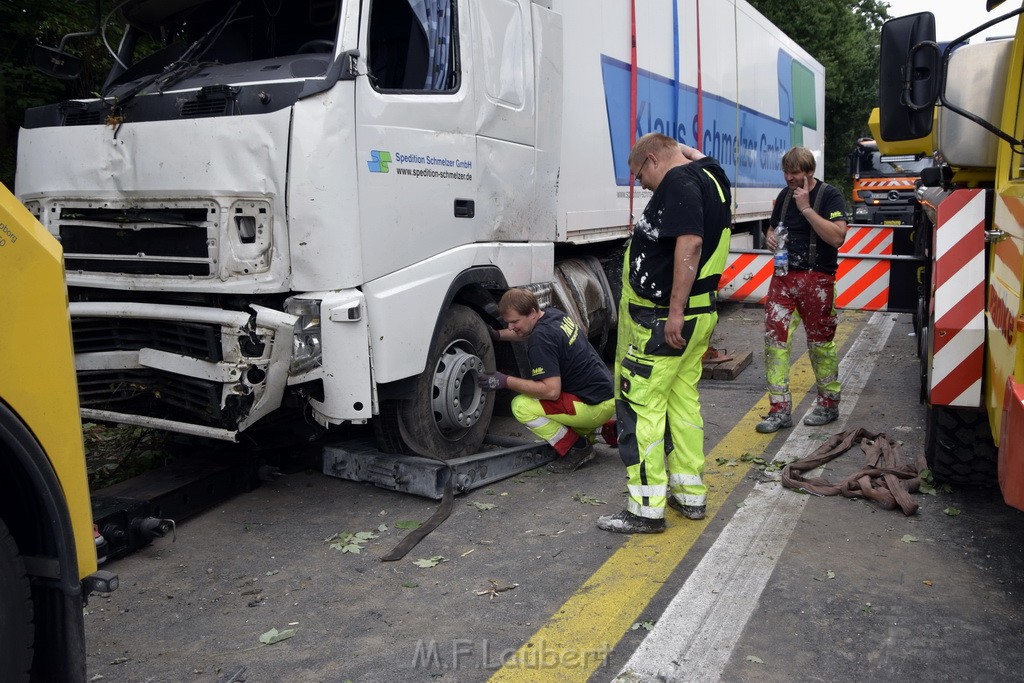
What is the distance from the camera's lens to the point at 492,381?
5.15m

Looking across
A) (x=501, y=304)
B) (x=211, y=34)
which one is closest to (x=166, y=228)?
(x=211, y=34)

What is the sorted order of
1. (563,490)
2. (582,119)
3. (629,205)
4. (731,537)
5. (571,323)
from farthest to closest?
1. (629,205)
2. (582,119)
3. (571,323)
4. (563,490)
5. (731,537)

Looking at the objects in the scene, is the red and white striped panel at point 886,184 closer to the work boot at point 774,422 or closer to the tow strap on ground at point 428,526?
the work boot at point 774,422

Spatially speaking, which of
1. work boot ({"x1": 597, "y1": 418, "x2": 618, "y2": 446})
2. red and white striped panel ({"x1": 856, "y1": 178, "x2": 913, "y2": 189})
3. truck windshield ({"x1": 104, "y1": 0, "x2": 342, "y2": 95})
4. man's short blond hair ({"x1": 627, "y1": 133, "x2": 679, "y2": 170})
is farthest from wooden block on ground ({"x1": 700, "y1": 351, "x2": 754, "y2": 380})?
red and white striped panel ({"x1": 856, "y1": 178, "x2": 913, "y2": 189})

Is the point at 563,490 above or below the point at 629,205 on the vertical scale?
below

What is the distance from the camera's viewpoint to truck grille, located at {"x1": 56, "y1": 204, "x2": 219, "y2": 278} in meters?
4.27

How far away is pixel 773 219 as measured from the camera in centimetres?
614

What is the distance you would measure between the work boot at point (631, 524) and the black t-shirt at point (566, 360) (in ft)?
3.43

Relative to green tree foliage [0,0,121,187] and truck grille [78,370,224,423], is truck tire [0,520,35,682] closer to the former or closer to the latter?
truck grille [78,370,224,423]

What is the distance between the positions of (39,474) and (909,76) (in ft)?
10.9

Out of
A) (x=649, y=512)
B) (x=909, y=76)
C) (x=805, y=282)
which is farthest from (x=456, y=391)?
(x=909, y=76)

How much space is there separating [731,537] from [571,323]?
5.35 ft

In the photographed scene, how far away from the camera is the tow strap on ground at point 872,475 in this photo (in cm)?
456

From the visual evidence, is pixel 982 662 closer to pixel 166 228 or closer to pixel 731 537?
pixel 731 537
